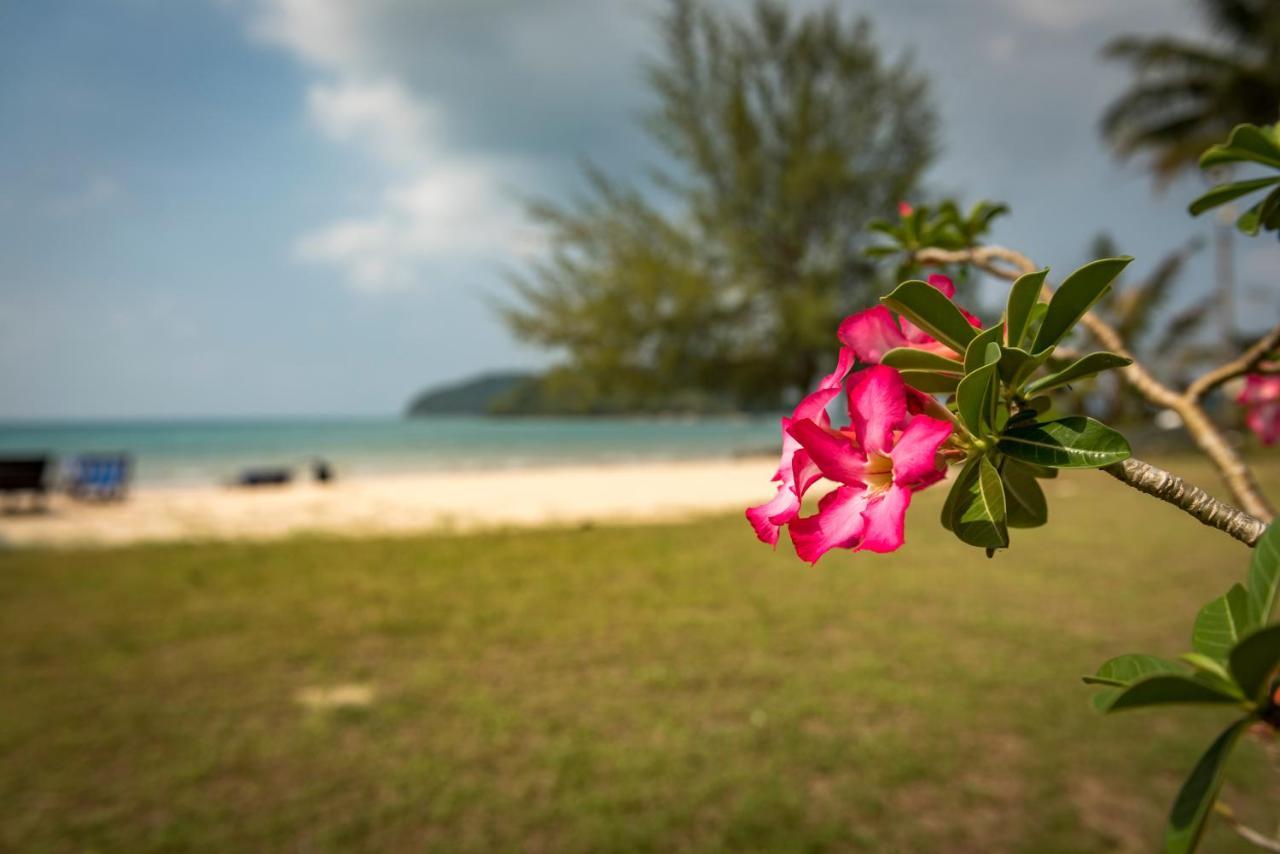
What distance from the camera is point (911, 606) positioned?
14.9ft

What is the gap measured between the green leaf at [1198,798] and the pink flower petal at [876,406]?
0.15 m

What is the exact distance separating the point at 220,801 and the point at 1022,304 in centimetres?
287

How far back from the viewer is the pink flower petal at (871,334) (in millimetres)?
397

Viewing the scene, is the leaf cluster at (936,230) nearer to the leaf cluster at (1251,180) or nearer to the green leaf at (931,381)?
the leaf cluster at (1251,180)

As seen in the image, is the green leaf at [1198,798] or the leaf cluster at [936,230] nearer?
the green leaf at [1198,798]

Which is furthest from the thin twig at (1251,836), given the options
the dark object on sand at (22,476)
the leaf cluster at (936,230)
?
the dark object on sand at (22,476)

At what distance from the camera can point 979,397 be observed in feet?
1.08

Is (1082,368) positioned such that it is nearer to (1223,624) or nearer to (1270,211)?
(1223,624)

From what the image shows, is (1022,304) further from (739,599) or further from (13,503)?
(13,503)

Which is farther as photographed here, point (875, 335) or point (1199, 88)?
point (1199, 88)

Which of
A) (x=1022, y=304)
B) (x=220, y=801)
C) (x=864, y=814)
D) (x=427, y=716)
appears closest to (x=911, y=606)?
(x=864, y=814)

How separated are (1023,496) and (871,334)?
0.36ft

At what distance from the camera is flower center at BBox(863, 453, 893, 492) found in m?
0.35

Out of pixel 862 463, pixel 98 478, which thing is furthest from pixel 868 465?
pixel 98 478
